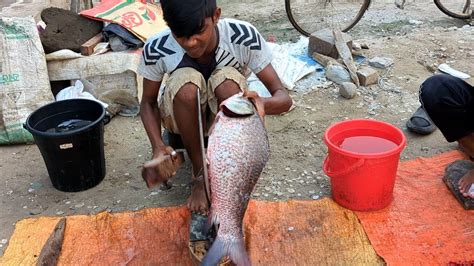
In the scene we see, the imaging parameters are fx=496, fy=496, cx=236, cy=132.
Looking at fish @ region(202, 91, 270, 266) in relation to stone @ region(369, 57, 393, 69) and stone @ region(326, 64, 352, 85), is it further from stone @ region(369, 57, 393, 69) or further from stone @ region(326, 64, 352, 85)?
stone @ region(369, 57, 393, 69)

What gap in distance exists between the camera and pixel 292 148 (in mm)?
3549

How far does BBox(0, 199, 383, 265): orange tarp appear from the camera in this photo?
2.54 m

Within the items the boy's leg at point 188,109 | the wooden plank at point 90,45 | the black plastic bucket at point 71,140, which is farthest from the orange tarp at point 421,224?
the wooden plank at point 90,45

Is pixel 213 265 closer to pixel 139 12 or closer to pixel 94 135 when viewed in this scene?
pixel 94 135

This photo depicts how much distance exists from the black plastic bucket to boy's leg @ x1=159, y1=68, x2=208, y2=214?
567mm

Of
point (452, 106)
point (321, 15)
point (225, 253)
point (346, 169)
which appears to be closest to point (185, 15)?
point (225, 253)

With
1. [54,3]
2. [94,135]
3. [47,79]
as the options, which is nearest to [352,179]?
[94,135]

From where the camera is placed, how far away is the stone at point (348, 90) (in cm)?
415

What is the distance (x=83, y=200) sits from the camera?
10.1ft

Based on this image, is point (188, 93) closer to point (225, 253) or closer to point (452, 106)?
point (225, 253)

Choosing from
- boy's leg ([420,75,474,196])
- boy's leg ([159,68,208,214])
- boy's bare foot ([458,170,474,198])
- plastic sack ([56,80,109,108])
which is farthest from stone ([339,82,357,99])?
plastic sack ([56,80,109,108])

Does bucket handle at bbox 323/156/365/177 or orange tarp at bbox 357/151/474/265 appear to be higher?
bucket handle at bbox 323/156/365/177

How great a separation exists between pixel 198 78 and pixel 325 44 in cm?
246

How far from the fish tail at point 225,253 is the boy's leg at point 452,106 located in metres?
1.55
